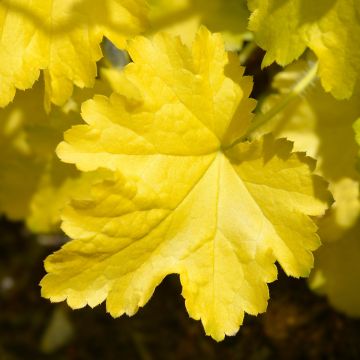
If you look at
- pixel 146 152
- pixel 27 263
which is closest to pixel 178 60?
pixel 146 152

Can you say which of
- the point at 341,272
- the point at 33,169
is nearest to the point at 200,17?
the point at 33,169

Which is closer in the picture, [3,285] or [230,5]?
[230,5]

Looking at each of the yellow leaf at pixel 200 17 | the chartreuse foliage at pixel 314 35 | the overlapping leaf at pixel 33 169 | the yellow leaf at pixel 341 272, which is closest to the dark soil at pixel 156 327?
the yellow leaf at pixel 341 272

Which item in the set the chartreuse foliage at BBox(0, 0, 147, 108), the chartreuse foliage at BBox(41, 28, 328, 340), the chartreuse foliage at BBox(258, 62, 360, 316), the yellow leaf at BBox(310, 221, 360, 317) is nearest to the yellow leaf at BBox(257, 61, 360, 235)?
the chartreuse foliage at BBox(258, 62, 360, 316)

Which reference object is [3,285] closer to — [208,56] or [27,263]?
[27,263]

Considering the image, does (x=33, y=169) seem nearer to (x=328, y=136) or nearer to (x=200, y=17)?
(x=200, y=17)

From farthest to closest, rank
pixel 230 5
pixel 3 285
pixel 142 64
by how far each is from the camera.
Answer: pixel 3 285
pixel 230 5
pixel 142 64
